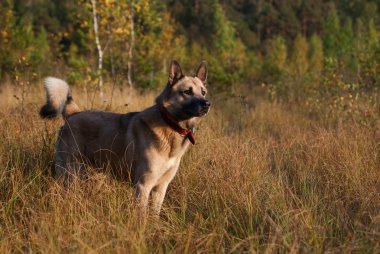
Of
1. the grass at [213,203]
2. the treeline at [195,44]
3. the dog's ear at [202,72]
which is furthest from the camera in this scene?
the treeline at [195,44]

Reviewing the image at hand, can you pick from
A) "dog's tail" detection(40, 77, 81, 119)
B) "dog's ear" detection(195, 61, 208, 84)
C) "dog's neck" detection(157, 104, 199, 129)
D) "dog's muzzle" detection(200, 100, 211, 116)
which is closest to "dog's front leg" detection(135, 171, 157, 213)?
"dog's neck" detection(157, 104, 199, 129)

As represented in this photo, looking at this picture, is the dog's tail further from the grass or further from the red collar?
the red collar

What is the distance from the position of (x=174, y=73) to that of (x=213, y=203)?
3.91ft

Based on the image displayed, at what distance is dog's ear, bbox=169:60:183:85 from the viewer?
3.65 meters

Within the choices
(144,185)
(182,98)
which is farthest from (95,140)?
(182,98)

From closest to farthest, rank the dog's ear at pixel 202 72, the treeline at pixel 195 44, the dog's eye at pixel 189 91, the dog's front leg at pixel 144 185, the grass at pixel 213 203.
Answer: the grass at pixel 213 203, the dog's front leg at pixel 144 185, the dog's eye at pixel 189 91, the dog's ear at pixel 202 72, the treeline at pixel 195 44

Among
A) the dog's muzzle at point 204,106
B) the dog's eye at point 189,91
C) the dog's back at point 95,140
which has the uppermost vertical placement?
the dog's eye at point 189,91

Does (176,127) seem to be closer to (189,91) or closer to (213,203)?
(189,91)

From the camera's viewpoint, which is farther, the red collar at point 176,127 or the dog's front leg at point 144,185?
the red collar at point 176,127

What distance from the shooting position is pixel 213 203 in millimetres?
3293

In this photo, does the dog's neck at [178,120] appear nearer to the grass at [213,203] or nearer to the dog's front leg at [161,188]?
the dog's front leg at [161,188]

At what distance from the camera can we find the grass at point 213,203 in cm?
257

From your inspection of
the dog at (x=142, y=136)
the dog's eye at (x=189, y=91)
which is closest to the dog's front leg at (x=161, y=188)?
the dog at (x=142, y=136)

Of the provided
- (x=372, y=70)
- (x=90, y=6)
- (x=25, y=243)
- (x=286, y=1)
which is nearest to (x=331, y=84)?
(x=372, y=70)
